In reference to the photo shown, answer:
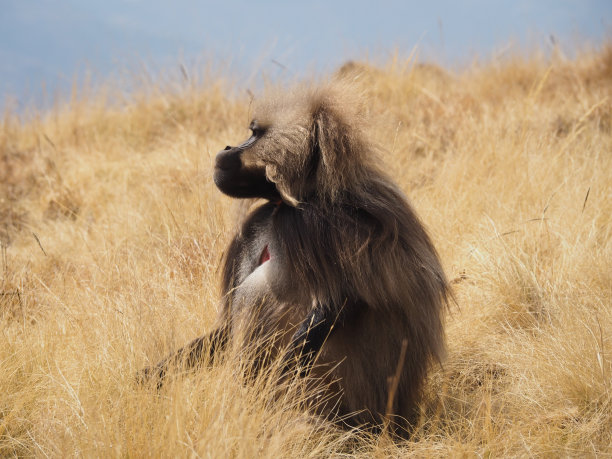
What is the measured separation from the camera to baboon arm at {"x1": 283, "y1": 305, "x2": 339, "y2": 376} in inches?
78.4

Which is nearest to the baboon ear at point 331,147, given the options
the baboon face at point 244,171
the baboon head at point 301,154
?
the baboon head at point 301,154

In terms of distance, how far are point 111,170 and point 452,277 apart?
11.4 feet

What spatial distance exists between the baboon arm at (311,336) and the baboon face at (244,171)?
454 millimetres

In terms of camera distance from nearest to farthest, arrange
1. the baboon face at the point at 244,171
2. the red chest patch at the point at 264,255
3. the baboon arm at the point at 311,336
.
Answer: the baboon arm at the point at 311,336
the baboon face at the point at 244,171
the red chest patch at the point at 264,255

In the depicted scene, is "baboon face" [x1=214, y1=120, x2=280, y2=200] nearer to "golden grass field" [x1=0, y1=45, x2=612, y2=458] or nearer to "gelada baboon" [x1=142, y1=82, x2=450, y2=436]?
"gelada baboon" [x1=142, y1=82, x2=450, y2=436]

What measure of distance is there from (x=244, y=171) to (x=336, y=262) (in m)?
0.45

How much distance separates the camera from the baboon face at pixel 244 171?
2160mm

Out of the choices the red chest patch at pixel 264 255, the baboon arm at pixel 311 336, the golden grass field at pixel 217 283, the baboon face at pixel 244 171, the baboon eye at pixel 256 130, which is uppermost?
the baboon eye at pixel 256 130

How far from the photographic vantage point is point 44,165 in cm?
606

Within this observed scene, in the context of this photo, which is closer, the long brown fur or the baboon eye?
the long brown fur

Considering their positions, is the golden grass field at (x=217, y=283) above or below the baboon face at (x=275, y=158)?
below

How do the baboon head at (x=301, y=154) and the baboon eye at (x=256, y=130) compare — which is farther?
the baboon eye at (x=256, y=130)

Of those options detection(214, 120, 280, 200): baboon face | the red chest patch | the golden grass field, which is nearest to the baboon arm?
the golden grass field

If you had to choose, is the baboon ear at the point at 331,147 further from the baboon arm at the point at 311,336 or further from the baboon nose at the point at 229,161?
the baboon arm at the point at 311,336
